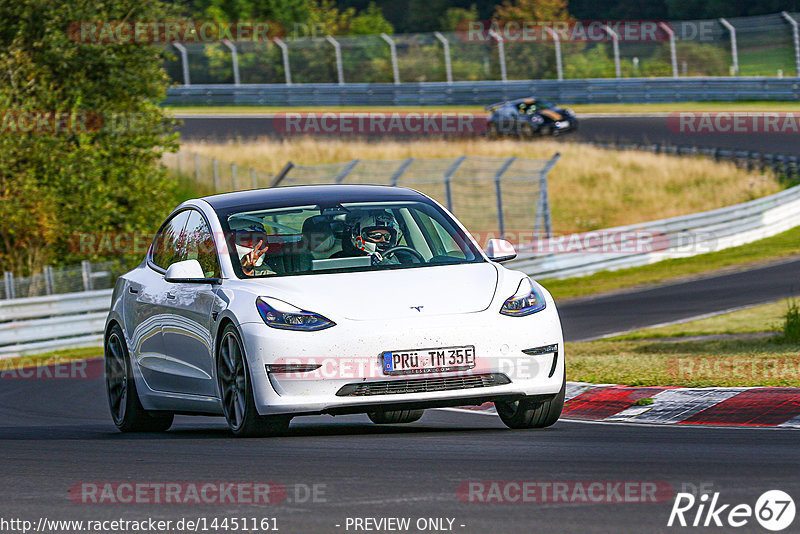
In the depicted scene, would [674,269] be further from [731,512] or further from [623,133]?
[731,512]

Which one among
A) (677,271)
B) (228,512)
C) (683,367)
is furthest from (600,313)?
(228,512)

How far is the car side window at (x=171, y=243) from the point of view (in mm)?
9797

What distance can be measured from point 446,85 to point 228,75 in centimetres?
948

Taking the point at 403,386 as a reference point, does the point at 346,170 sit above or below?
below

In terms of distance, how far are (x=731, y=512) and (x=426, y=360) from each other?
9.23ft

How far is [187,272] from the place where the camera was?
28.9ft

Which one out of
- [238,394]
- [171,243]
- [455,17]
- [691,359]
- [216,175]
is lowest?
[455,17]

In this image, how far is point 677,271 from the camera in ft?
91.1

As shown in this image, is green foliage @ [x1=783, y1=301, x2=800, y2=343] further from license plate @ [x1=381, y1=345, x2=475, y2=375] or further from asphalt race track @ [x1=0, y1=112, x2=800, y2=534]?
license plate @ [x1=381, y1=345, x2=475, y2=375]

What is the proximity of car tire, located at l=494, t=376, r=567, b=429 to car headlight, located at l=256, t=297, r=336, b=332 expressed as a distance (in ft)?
4.20

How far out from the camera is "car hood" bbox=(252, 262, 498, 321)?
803 centimetres

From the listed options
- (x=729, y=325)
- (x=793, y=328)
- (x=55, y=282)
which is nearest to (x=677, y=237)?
(x=729, y=325)

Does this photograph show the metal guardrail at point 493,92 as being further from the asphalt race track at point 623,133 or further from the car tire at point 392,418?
the car tire at point 392,418

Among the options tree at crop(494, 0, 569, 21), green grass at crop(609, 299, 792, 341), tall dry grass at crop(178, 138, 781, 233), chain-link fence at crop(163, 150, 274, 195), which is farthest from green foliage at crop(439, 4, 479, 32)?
green grass at crop(609, 299, 792, 341)
